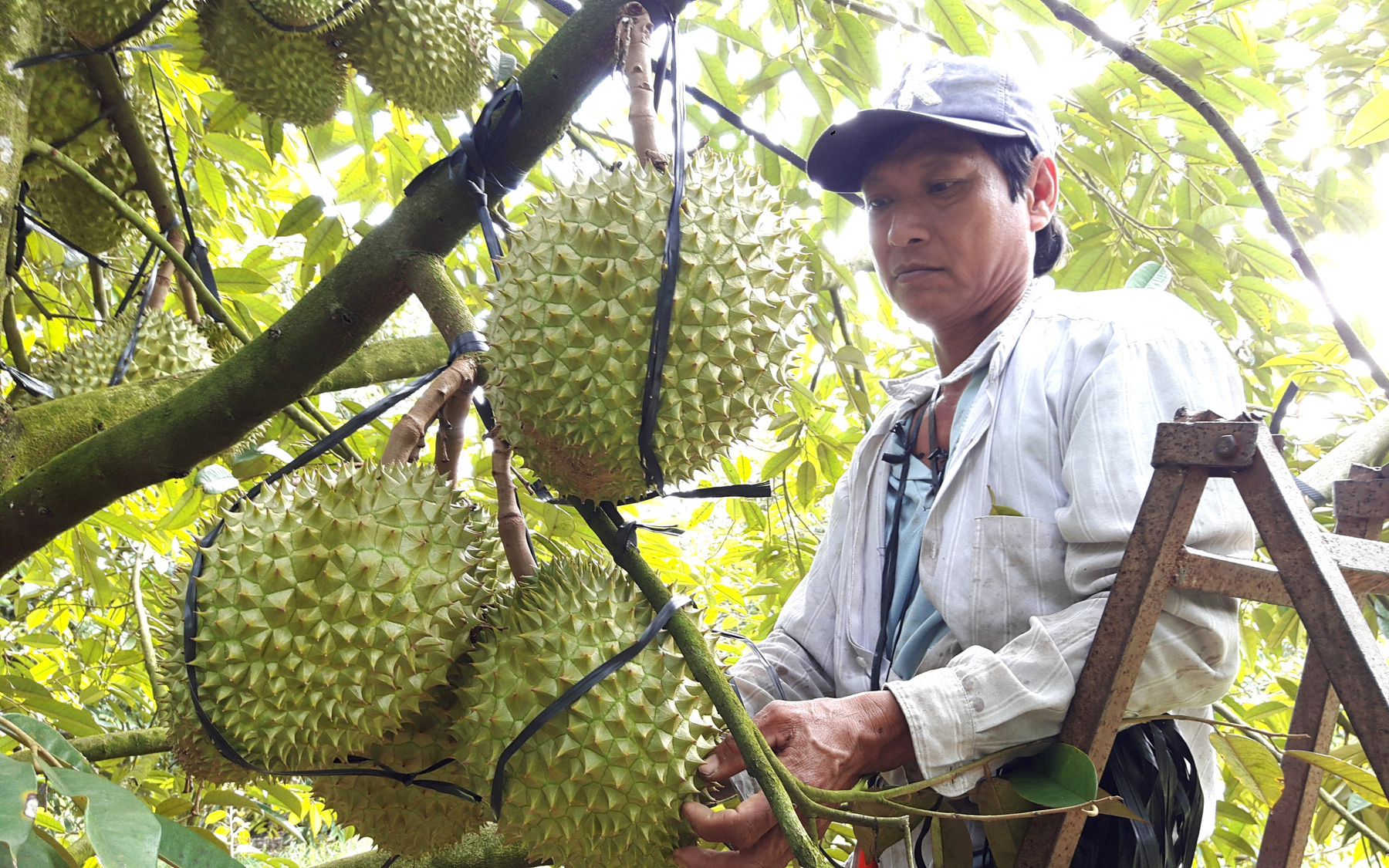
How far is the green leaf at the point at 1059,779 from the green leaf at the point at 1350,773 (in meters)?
0.21

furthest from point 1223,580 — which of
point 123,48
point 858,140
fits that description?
point 123,48

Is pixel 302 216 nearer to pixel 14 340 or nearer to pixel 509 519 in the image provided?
pixel 14 340

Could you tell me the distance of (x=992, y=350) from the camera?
6.01ft

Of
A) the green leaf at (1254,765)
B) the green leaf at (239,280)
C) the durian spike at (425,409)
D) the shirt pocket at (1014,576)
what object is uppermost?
the green leaf at (239,280)

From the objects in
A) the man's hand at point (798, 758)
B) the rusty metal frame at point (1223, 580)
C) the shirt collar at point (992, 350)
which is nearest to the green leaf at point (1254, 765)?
the rusty metal frame at point (1223, 580)

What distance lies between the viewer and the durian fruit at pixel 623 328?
1.07 meters

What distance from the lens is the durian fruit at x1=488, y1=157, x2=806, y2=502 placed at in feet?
3.51

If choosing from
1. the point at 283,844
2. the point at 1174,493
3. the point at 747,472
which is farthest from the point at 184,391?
the point at 283,844

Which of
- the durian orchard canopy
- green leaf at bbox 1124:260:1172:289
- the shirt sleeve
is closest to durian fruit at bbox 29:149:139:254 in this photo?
the durian orchard canopy

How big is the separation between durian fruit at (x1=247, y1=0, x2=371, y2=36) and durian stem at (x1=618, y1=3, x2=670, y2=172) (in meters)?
0.79

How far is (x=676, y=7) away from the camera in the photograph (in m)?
1.09

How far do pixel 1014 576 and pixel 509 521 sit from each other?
84 centimetres

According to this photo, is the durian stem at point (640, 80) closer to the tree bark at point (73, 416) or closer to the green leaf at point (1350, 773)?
the tree bark at point (73, 416)

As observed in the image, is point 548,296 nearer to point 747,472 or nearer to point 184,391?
point 184,391
